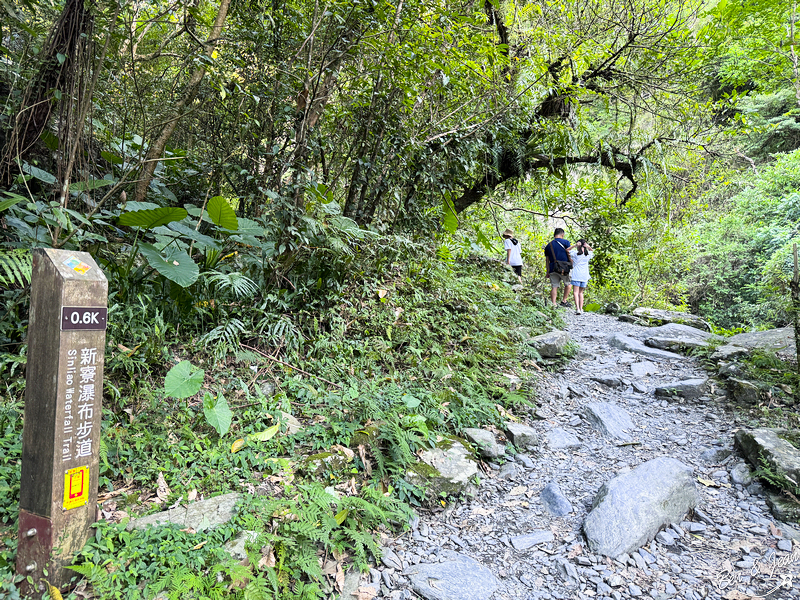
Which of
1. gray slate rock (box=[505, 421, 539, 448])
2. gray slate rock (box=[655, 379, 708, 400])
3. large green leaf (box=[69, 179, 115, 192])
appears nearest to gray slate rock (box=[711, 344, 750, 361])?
gray slate rock (box=[655, 379, 708, 400])

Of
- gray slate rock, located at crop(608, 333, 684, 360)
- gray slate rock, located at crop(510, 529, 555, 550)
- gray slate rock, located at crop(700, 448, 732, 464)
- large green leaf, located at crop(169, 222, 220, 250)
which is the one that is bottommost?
gray slate rock, located at crop(510, 529, 555, 550)

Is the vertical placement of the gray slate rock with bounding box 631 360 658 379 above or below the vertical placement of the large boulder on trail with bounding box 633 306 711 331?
below

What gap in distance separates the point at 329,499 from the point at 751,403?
4.42m

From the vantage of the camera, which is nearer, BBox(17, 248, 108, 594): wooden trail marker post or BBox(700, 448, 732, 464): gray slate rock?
BBox(17, 248, 108, 594): wooden trail marker post

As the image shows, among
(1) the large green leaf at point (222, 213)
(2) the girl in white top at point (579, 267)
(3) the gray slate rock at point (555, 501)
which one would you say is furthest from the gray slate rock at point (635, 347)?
(1) the large green leaf at point (222, 213)

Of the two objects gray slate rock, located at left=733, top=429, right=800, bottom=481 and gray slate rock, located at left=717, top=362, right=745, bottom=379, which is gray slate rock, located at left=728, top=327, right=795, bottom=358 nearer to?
gray slate rock, located at left=717, top=362, right=745, bottom=379

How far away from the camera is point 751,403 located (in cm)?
459

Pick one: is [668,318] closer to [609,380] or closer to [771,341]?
[771,341]

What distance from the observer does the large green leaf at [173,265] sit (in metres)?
3.52

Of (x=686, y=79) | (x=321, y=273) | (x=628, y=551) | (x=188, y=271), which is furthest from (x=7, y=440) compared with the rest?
(x=686, y=79)

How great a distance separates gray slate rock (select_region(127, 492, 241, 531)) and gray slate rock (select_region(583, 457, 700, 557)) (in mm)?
2274

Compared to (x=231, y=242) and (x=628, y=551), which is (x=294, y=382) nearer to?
(x=231, y=242)

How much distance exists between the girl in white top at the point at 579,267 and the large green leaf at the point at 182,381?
8182 millimetres

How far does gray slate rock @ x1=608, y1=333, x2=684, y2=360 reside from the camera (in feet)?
21.3
